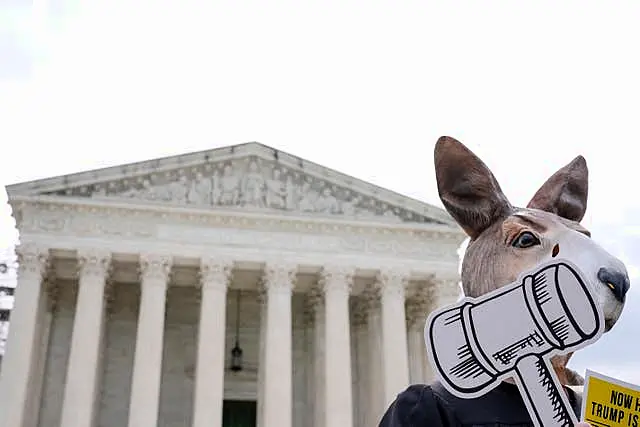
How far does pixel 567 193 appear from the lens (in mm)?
3900

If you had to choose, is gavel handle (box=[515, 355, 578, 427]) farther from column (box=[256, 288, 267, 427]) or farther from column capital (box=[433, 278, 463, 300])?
column capital (box=[433, 278, 463, 300])

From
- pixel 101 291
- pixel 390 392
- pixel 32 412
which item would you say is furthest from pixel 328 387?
pixel 32 412

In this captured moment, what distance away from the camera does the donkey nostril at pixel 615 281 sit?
2.92 m

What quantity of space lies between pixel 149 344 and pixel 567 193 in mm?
22259

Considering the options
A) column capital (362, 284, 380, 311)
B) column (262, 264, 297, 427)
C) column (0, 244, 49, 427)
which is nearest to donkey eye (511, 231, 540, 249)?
column (262, 264, 297, 427)

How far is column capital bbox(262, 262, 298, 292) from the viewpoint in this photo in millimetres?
26266

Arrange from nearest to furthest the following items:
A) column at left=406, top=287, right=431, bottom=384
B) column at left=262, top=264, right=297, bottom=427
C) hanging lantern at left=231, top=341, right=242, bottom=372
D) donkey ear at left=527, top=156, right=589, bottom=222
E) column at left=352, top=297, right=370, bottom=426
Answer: donkey ear at left=527, top=156, right=589, bottom=222 → column at left=262, top=264, right=297, bottom=427 → hanging lantern at left=231, top=341, right=242, bottom=372 → column at left=352, top=297, right=370, bottom=426 → column at left=406, top=287, right=431, bottom=384

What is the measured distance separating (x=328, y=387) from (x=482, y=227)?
22.5 meters

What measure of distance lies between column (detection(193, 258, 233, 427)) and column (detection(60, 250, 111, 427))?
3.38 metres

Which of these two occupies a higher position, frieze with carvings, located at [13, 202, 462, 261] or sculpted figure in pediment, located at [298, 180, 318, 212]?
sculpted figure in pediment, located at [298, 180, 318, 212]

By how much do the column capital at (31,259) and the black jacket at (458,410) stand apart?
23.9 meters

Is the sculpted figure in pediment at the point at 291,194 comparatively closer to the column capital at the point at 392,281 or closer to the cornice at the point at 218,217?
the cornice at the point at 218,217

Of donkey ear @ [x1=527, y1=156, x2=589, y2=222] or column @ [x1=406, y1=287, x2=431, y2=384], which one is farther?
column @ [x1=406, y1=287, x2=431, y2=384]

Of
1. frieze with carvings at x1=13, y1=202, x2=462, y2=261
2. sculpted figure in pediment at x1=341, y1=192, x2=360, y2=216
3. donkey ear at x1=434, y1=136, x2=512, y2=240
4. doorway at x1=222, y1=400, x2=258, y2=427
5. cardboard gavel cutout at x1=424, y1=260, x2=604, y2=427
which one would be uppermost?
sculpted figure in pediment at x1=341, y1=192, x2=360, y2=216
